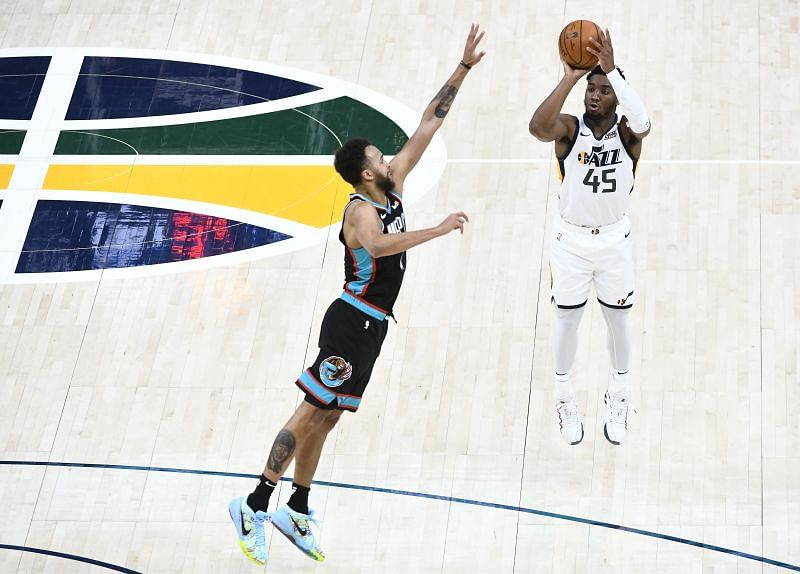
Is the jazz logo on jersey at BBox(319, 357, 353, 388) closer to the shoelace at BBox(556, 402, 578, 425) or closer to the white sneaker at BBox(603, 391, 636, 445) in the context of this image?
the shoelace at BBox(556, 402, 578, 425)

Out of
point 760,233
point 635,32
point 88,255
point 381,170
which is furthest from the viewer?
point 635,32

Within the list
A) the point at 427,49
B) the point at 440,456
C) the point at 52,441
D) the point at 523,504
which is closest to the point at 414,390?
the point at 440,456

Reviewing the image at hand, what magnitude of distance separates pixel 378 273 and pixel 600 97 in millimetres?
1529

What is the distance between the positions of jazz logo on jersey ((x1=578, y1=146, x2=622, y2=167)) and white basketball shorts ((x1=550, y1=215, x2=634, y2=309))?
1.24 ft

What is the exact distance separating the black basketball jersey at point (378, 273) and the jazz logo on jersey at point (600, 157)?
1.04 m

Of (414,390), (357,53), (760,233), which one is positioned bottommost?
(414,390)

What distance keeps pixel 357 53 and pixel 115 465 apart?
4.21m

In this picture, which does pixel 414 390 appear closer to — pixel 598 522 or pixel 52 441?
pixel 598 522

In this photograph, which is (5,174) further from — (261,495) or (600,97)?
(600,97)

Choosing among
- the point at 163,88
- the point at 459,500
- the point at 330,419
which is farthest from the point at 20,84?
the point at 459,500

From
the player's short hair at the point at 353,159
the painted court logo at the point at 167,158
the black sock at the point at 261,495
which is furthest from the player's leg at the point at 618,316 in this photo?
the painted court logo at the point at 167,158

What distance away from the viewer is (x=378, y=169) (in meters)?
6.18

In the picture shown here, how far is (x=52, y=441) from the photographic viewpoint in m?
7.68

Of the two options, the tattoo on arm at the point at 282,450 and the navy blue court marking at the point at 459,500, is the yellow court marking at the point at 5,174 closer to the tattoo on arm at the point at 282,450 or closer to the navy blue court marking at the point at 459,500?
the navy blue court marking at the point at 459,500
